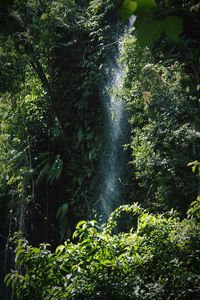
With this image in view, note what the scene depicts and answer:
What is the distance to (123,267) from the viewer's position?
11.1 feet

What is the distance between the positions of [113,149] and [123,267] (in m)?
4.14

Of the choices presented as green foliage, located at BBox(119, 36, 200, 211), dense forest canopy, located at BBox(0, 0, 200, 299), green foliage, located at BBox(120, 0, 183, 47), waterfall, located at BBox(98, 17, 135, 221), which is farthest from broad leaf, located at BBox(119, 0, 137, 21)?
waterfall, located at BBox(98, 17, 135, 221)

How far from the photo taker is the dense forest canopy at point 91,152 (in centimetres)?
338

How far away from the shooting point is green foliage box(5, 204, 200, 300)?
307 cm

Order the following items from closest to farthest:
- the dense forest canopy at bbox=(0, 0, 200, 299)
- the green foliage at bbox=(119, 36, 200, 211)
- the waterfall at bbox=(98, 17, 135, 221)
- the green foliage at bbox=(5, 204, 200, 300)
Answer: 1. the green foliage at bbox=(5, 204, 200, 300)
2. the dense forest canopy at bbox=(0, 0, 200, 299)
3. the green foliage at bbox=(119, 36, 200, 211)
4. the waterfall at bbox=(98, 17, 135, 221)

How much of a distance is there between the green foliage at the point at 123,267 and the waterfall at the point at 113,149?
348cm

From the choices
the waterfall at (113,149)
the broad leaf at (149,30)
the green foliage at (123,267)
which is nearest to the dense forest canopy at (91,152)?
the green foliage at (123,267)

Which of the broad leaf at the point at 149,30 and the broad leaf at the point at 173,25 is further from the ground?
the broad leaf at the point at 149,30

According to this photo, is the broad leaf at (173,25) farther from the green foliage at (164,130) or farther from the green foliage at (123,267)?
the green foliage at (164,130)

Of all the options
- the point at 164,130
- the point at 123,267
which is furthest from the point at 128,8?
the point at 164,130

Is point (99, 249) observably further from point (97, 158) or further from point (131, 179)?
point (97, 158)

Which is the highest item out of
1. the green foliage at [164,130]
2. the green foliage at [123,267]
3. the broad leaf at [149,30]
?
the green foliage at [164,130]

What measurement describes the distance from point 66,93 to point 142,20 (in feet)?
24.9

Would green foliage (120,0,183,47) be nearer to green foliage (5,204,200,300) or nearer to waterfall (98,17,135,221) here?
green foliage (5,204,200,300)
